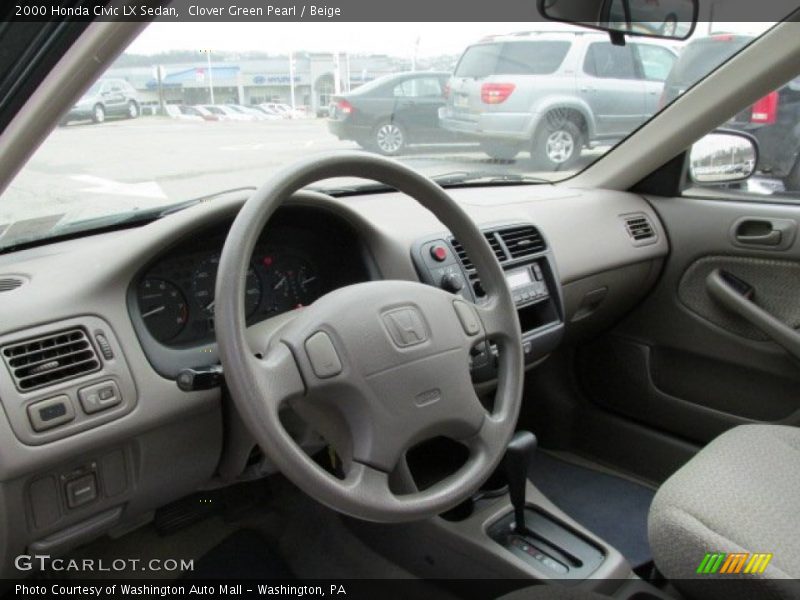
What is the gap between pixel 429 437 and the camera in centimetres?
141

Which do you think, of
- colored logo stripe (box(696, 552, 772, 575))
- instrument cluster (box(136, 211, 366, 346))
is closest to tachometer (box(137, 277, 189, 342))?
instrument cluster (box(136, 211, 366, 346))

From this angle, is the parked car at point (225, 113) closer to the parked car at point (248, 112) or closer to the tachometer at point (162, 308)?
the parked car at point (248, 112)

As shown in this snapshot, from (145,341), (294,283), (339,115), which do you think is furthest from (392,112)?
(145,341)

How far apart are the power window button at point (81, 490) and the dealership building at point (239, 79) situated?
0.83 m

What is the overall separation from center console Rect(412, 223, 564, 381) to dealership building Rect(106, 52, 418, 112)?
62 cm

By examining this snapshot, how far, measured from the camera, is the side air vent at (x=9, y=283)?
4.55 ft

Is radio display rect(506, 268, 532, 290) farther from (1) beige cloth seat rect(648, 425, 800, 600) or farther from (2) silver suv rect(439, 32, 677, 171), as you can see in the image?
(2) silver suv rect(439, 32, 677, 171)

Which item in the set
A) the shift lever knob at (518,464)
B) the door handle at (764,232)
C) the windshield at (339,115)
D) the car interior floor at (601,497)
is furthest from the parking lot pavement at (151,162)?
the car interior floor at (601,497)

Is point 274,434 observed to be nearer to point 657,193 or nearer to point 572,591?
point 572,591

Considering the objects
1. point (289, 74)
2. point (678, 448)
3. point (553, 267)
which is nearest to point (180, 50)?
point (289, 74)

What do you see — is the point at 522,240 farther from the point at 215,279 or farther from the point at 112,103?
the point at 112,103

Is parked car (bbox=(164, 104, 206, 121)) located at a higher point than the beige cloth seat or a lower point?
higher

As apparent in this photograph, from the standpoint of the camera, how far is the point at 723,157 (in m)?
2.56

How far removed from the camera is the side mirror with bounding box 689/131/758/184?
2510 millimetres
